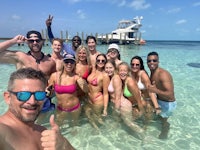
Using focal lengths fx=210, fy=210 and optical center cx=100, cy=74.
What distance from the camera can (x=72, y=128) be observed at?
5270mm

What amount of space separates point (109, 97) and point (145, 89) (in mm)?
967

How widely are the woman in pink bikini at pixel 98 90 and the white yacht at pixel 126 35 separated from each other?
130 ft

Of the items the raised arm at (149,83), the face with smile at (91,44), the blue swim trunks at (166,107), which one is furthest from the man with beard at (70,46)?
the blue swim trunks at (166,107)

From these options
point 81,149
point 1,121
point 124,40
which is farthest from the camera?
point 124,40

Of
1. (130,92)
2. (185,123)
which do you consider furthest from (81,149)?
(185,123)

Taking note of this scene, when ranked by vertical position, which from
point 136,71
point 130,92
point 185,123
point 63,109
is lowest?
point 185,123

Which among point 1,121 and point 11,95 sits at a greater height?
point 11,95

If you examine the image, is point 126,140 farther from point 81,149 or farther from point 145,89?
point 145,89

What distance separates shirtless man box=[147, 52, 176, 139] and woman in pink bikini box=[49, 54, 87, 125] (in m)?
1.70

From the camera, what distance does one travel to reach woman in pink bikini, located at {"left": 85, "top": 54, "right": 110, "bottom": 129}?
5280 millimetres

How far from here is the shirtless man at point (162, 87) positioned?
16.1ft

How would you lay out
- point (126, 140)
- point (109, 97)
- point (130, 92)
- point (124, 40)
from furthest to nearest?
point (124, 40)
point (109, 97)
point (130, 92)
point (126, 140)

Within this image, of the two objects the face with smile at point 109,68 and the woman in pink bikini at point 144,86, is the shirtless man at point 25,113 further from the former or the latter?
the woman in pink bikini at point 144,86

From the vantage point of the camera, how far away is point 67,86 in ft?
15.4
